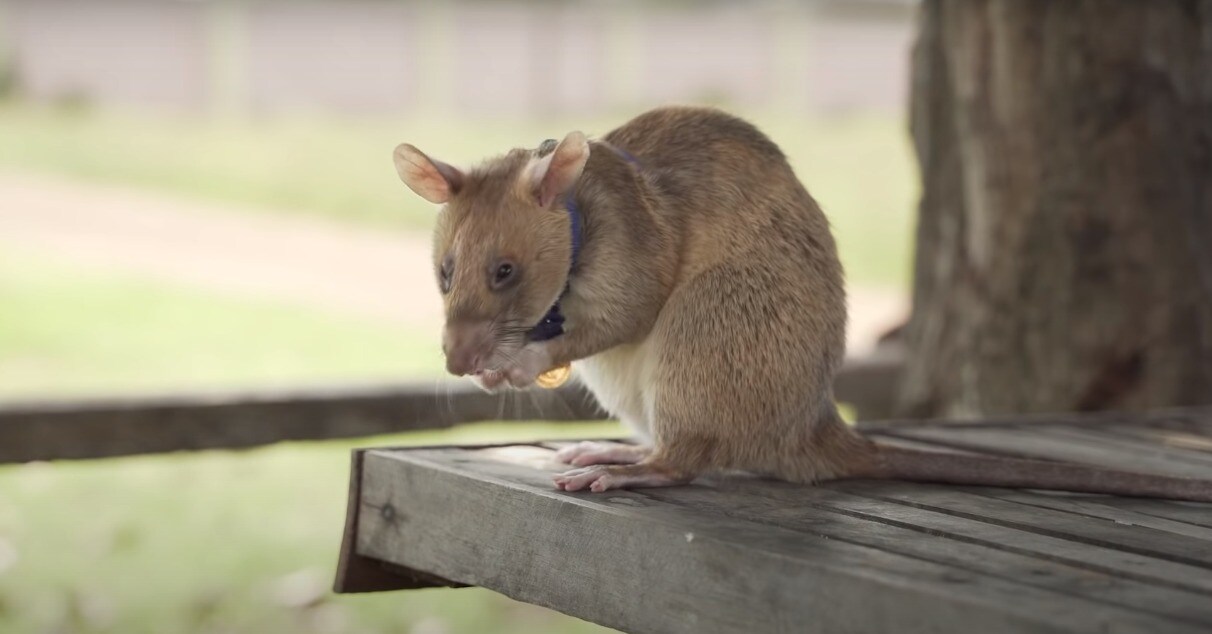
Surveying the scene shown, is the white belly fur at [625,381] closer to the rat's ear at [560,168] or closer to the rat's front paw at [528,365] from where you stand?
the rat's front paw at [528,365]

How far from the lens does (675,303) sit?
286 centimetres

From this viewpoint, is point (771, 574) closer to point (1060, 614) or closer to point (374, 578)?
point (1060, 614)

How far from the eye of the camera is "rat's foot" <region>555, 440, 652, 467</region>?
120 inches

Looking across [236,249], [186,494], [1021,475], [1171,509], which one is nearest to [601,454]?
[1021,475]

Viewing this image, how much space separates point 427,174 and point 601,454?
665 mm

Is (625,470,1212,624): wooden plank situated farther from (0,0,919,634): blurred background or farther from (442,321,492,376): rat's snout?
(0,0,919,634): blurred background

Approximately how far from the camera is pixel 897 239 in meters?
14.2

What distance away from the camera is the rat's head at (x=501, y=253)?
2.66m

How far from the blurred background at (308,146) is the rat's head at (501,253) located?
17.5 feet

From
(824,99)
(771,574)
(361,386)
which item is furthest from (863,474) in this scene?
(824,99)

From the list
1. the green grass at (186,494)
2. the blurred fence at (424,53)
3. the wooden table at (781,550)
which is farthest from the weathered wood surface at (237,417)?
the blurred fence at (424,53)

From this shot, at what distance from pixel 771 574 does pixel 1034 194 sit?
2.81 metres

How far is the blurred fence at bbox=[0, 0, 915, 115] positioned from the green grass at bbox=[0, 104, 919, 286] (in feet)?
0.64

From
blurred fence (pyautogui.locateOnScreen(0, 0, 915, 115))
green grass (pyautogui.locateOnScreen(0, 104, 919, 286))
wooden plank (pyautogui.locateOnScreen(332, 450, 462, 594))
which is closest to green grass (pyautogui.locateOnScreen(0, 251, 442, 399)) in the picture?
green grass (pyautogui.locateOnScreen(0, 104, 919, 286))
